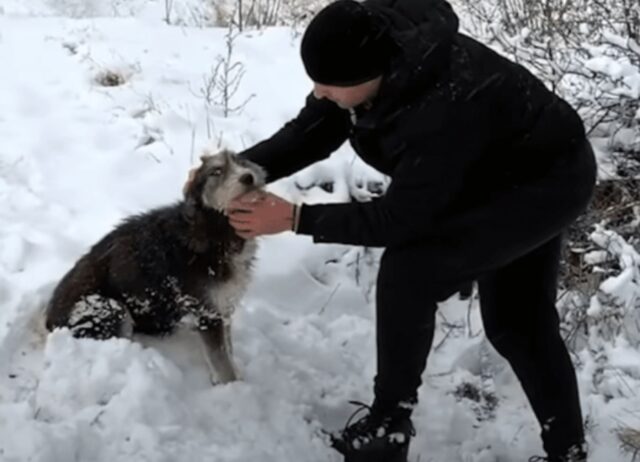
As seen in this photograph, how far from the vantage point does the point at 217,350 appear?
4043 millimetres

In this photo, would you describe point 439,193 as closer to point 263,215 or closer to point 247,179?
point 263,215

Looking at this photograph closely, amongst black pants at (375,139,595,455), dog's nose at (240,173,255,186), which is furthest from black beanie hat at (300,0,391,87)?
dog's nose at (240,173,255,186)

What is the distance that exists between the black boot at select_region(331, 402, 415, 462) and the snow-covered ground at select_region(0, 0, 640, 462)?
0.22 m

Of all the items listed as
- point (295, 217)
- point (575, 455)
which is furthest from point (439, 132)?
point (575, 455)

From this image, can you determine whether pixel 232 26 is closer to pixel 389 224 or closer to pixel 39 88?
pixel 39 88

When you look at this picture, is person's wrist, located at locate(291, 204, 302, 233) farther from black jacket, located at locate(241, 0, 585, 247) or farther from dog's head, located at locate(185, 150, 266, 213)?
dog's head, located at locate(185, 150, 266, 213)

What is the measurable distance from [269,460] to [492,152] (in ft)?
5.01

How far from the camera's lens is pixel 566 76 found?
5.65 meters

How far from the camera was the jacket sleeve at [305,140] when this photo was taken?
144 inches

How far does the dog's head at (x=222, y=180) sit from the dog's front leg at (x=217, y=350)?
1.73ft

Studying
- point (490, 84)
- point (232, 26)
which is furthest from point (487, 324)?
point (232, 26)

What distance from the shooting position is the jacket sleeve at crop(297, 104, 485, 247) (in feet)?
9.57

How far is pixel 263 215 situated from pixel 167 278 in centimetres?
91

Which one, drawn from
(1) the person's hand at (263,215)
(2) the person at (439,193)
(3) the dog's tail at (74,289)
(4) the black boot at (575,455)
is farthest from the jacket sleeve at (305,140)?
(4) the black boot at (575,455)
